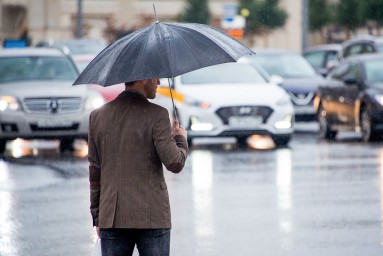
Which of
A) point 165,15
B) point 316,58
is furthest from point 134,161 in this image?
point 165,15

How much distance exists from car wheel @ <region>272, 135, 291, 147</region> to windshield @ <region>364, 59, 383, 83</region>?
2.09 meters

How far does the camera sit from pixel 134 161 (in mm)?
5844

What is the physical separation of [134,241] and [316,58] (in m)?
30.1

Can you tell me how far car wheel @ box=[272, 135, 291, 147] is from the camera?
1975cm

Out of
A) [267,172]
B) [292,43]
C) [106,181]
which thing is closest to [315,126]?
[267,172]

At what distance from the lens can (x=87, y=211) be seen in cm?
Result: 1204

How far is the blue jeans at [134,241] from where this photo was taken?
5816mm

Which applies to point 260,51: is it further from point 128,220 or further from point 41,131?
point 128,220

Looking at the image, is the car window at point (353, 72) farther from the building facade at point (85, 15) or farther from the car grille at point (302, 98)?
the building facade at point (85, 15)

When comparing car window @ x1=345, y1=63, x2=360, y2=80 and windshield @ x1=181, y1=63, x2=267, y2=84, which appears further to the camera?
car window @ x1=345, y1=63, x2=360, y2=80

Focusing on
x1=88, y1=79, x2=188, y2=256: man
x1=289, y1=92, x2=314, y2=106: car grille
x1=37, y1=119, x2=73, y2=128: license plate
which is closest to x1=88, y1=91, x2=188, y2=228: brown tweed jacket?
x1=88, y1=79, x2=188, y2=256: man

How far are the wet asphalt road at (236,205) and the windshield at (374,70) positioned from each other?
2708 millimetres

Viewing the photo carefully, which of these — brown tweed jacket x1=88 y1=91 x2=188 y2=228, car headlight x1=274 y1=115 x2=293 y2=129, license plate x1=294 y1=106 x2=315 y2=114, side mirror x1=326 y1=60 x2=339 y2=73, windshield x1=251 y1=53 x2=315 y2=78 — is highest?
brown tweed jacket x1=88 y1=91 x2=188 y2=228

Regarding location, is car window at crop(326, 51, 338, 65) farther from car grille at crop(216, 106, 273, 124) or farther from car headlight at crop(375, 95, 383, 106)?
car grille at crop(216, 106, 273, 124)
